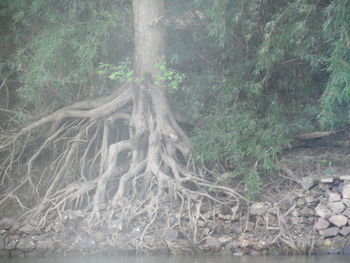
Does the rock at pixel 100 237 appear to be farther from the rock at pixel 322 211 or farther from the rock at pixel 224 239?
the rock at pixel 322 211

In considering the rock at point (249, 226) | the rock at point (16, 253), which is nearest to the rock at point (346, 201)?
the rock at point (249, 226)

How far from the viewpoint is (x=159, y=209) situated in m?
10.8

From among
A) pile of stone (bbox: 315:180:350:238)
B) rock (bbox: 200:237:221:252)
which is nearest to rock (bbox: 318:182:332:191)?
pile of stone (bbox: 315:180:350:238)

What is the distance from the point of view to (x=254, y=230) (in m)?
10.4

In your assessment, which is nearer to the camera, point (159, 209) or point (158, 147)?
point (159, 209)

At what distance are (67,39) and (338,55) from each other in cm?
517

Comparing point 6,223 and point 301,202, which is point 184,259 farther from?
point 6,223

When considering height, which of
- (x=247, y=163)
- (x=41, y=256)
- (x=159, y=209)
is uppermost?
(x=247, y=163)

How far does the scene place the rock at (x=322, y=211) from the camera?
10180mm

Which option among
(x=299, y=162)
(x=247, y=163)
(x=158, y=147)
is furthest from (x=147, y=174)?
(x=299, y=162)

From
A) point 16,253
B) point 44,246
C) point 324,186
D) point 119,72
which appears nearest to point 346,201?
point 324,186

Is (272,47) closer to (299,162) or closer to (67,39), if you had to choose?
(299,162)

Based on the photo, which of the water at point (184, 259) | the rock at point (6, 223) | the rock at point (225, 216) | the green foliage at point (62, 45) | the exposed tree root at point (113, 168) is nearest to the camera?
the water at point (184, 259)

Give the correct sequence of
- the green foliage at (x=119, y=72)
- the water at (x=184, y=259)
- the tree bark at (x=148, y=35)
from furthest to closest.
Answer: the tree bark at (x=148, y=35) → the green foliage at (x=119, y=72) → the water at (x=184, y=259)
